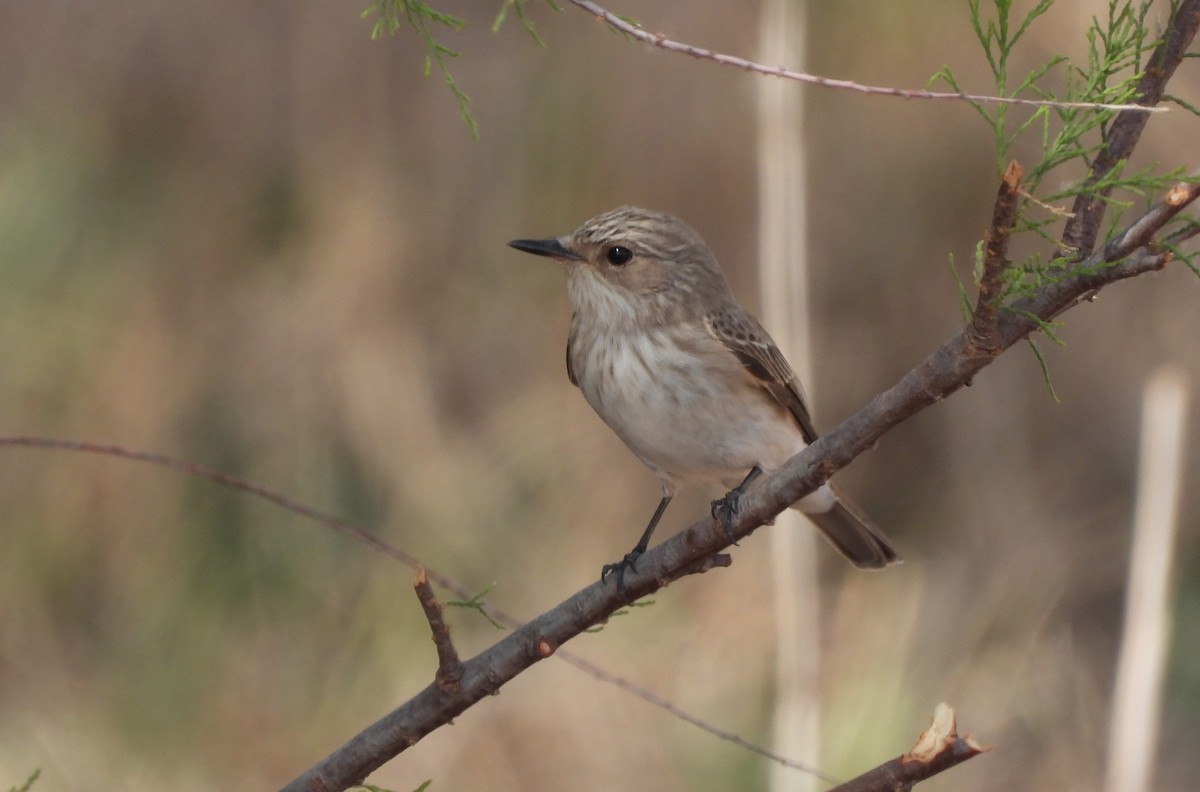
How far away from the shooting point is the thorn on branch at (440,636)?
7.32 feet

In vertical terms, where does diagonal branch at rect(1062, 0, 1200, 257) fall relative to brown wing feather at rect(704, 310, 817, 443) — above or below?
below

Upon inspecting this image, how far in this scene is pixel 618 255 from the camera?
13.9 feet

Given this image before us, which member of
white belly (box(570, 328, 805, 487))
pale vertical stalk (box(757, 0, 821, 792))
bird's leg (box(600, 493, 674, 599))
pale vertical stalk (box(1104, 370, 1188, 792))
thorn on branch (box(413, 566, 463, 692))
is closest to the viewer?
thorn on branch (box(413, 566, 463, 692))

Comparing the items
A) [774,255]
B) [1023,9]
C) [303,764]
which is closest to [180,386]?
[303,764]

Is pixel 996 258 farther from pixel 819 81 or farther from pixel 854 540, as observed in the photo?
pixel 854 540

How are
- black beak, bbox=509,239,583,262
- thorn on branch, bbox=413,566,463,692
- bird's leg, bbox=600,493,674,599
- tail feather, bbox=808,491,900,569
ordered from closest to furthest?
thorn on branch, bbox=413,566,463,692, bird's leg, bbox=600,493,674,599, black beak, bbox=509,239,583,262, tail feather, bbox=808,491,900,569

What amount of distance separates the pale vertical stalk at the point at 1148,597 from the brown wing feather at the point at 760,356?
115cm

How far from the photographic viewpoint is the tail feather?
4.57m

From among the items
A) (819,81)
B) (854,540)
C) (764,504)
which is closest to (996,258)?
(819,81)

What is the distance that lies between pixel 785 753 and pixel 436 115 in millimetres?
4390

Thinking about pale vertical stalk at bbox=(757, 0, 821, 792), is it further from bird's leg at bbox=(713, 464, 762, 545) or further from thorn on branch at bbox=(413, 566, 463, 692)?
thorn on branch at bbox=(413, 566, 463, 692)

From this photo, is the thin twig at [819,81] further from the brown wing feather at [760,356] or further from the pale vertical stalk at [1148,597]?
the pale vertical stalk at [1148,597]

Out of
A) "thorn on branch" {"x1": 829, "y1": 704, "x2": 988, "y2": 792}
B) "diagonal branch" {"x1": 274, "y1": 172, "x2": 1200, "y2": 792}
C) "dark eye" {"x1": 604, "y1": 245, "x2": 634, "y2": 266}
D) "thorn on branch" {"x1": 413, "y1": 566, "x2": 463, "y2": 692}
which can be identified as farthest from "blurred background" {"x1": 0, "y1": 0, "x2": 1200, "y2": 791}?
"thorn on branch" {"x1": 829, "y1": 704, "x2": 988, "y2": 792}

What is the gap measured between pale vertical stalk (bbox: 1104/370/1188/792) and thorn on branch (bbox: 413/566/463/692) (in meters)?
2.66
